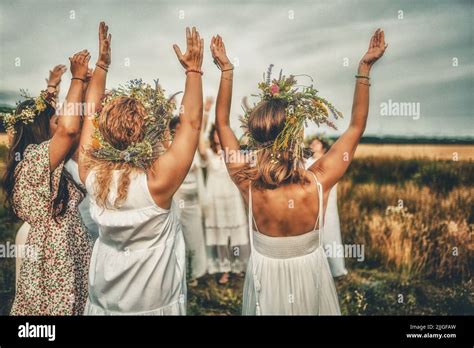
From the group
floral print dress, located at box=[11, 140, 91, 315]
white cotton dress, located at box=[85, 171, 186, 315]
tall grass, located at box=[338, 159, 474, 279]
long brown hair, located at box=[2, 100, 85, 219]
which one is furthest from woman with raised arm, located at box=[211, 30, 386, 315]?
long brown hair, located at box=[2, 100, 85, 219]

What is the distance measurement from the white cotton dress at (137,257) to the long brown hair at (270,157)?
0.64m

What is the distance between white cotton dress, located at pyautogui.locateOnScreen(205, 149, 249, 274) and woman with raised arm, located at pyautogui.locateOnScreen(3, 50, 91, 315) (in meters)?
1.35

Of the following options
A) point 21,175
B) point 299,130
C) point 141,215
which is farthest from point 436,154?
point 21,175

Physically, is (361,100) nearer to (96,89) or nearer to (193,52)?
(193,52)

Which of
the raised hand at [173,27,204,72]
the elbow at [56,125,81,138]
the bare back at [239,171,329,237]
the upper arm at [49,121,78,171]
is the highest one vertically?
the raised hand at [173,27,204,72]

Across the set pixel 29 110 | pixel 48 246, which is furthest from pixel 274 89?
pixel 48 246

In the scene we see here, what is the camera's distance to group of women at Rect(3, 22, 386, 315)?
11.1 feet

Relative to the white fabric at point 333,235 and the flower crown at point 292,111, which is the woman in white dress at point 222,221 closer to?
the white fabric at point 333,235

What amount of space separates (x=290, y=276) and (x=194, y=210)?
6.10 feet

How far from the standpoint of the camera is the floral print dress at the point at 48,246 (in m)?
4.01

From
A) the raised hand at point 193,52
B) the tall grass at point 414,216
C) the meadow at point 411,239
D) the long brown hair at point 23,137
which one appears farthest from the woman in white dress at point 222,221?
the raised hand at point 193,52

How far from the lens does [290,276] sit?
3635mm

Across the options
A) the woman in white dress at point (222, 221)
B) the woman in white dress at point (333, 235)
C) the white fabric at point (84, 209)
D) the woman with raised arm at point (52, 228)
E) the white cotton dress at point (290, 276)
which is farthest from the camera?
the woman in white dress at point (222, 221)

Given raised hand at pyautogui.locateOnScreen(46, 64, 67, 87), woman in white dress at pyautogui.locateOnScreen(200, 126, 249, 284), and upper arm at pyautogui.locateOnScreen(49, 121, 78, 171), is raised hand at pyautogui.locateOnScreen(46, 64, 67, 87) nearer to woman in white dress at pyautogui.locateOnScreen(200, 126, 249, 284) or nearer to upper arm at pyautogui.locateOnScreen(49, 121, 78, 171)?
upper arm at pyautogui.locateOnScreen(49, 121, 78, 171)
